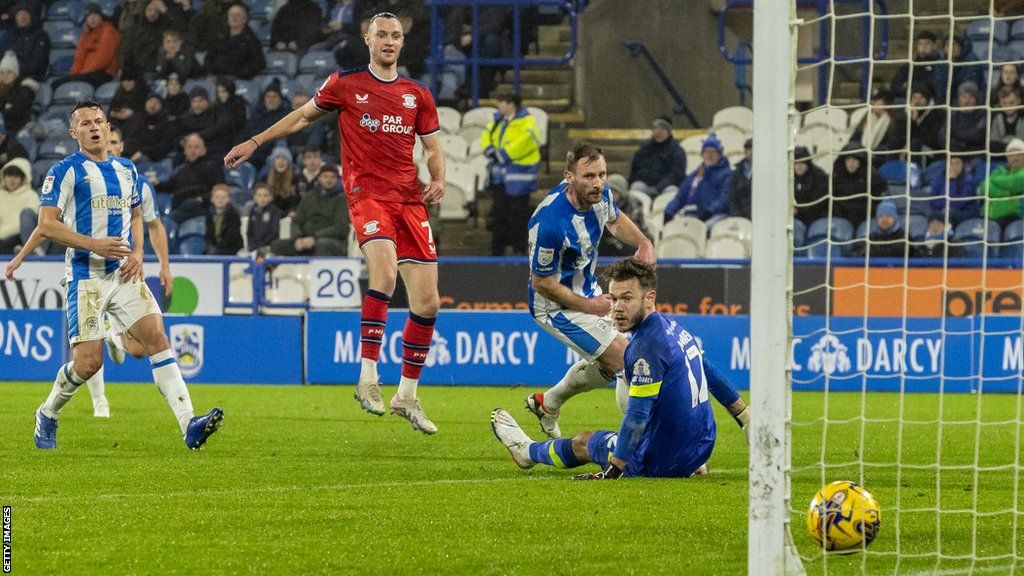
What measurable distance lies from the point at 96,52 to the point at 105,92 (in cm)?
63

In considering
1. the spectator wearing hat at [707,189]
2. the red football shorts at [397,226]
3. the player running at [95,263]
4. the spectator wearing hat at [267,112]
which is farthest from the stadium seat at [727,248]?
the player running at [95,263]

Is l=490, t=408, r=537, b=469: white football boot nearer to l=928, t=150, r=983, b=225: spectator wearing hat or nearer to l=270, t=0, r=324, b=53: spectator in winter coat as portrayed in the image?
l=928, t=150, r=983, b=225: spectator wearing hat

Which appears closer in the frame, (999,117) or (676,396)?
(676,396)

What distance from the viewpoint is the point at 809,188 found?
50.3ft

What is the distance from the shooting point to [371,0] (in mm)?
20141

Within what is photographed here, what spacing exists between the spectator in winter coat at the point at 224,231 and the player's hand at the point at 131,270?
886cm

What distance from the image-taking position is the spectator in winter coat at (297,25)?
20312 millimetres

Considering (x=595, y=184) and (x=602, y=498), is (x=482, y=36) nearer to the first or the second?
(x=595, y=184)

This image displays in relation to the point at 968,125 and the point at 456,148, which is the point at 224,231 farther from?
the point at 968,125

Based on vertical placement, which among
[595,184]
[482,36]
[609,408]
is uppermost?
[482,36]

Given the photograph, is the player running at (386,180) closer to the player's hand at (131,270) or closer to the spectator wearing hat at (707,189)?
the player's hand at (131,270)

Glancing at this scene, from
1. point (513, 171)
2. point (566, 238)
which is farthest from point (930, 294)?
point (566, 238)

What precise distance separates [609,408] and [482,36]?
8.69 m

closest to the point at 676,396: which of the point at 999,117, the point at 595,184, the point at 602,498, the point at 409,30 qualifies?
the point at 602,498
